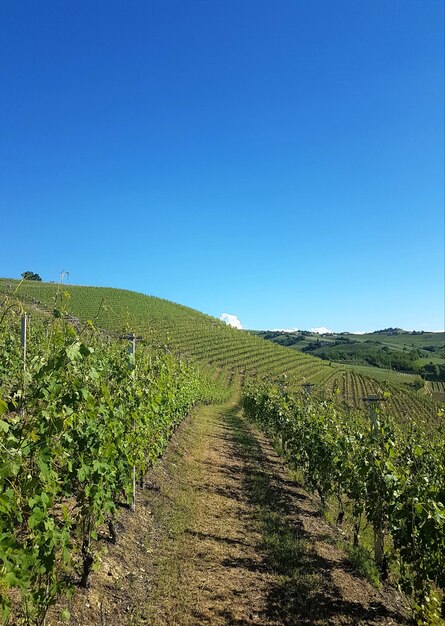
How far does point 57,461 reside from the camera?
4.48 m

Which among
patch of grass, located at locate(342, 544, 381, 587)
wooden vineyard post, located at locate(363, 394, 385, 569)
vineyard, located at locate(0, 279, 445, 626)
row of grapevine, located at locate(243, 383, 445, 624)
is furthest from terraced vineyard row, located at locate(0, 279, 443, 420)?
wooden vineyard post, located at locate(363, 394, 385, 569)

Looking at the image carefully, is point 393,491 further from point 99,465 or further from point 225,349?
point 225,349

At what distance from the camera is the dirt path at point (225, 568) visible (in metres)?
4.36

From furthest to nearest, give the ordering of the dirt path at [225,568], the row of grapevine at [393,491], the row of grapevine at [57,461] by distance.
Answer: the dirt path at [225,568], the row of grapevine at [393,491], the row of grapevine at [57,461]

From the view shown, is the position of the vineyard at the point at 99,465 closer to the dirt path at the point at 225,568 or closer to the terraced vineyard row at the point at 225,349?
the dirt path at the point at 225,568

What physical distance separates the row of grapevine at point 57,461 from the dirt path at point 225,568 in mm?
508

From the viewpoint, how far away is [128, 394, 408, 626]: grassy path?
4.47 metres

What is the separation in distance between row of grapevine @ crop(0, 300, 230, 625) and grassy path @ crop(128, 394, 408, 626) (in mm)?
947

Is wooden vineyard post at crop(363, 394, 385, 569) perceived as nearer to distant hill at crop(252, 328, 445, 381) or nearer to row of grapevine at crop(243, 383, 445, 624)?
row of grapevine at crop(243, 383, 445, 624)

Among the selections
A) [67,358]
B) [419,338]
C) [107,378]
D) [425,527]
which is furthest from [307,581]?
[419,338]

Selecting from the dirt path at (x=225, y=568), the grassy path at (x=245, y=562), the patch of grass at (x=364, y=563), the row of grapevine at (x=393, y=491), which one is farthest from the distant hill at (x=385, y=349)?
the patch of grass at (x=364, y=563)

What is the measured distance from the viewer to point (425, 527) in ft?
14.0

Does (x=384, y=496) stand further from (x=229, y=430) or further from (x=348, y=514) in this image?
(x=229, y=430)

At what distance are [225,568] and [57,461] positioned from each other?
259 centimetres
